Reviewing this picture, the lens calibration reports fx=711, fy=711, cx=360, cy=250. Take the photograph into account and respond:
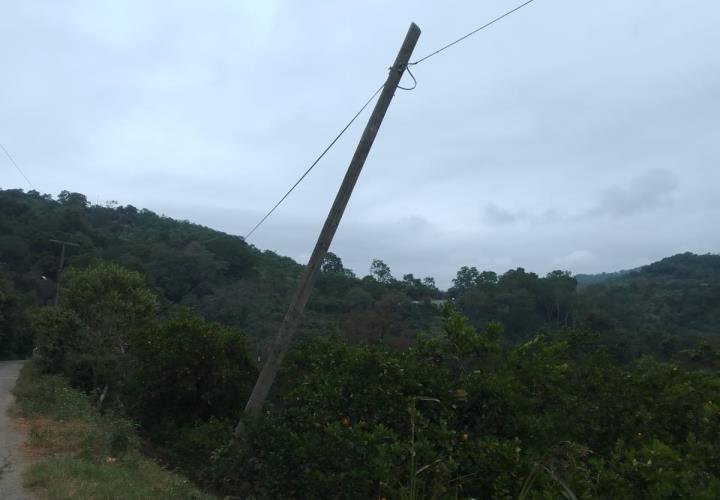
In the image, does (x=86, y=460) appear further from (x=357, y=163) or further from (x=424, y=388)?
(x=357, y=163)

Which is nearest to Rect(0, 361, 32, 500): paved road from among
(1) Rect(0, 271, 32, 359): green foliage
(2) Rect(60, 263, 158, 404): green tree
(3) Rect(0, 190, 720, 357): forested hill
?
(2) Rect(60, 263, 158, 404): green tree

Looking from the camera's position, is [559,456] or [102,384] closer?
[559,456]

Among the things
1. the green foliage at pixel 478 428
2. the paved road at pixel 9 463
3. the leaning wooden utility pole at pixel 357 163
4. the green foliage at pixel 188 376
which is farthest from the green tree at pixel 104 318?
the green foliage at pixel 478 428

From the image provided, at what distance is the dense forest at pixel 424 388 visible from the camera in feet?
20.4

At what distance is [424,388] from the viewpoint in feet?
25.4

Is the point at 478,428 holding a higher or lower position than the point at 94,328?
lower

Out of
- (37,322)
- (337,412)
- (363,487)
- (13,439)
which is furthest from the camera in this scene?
(37,322)

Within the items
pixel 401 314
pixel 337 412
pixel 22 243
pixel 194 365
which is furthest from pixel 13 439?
pixel 22 243

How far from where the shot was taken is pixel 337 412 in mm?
7539

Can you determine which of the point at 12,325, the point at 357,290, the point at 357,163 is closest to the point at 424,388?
the point at 357,163

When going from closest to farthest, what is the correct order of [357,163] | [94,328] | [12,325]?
[357,163] → [94,328] → [12,325]

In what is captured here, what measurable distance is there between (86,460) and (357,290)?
26.6 m

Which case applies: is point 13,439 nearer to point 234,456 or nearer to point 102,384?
point 234,456

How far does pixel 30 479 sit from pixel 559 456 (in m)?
5.94
